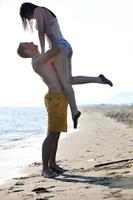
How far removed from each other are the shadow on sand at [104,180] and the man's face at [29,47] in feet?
5.93

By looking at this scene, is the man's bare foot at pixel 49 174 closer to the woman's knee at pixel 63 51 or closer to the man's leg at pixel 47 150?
the man's leg at pixel 47 150

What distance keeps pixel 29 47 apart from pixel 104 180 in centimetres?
228

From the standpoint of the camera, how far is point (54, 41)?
6.47m

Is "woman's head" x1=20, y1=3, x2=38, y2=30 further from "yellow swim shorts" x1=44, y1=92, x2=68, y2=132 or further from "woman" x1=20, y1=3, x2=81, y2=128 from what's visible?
"yellow swim shorts" x1=44, y1=92, x2=68, y2=132

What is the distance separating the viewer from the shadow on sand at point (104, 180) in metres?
5.03

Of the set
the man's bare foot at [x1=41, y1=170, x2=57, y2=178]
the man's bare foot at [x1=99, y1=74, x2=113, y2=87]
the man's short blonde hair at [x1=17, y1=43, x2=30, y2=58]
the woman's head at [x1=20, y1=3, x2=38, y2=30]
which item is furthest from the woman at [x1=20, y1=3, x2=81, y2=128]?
the man's bare foot at [x1=41, y1=170, x2=57, y2=178]

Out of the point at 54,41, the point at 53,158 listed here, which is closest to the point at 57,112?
the point at 53,158

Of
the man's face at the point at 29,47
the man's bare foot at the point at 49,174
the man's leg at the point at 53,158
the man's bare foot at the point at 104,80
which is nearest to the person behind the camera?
the man's bare foot at the point at 49,174

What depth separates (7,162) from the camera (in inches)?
383

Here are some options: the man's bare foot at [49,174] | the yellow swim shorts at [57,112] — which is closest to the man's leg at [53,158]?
the yellow swim shorts at [57,112]

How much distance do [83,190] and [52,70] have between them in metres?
2.11

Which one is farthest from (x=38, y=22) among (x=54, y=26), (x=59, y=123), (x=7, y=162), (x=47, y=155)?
(x=7, y=162)

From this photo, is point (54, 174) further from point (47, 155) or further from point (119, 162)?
point (119, 162)

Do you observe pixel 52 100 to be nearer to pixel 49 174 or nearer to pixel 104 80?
pixel 104 80
